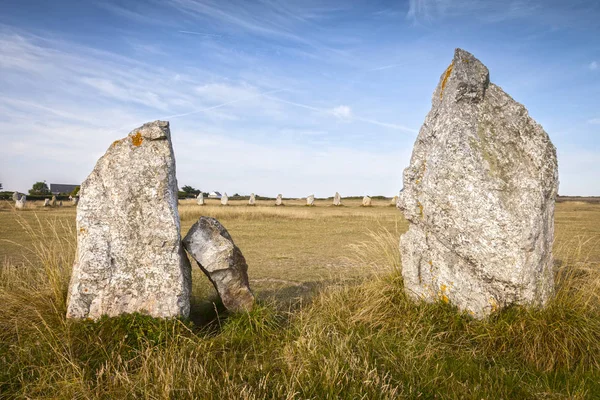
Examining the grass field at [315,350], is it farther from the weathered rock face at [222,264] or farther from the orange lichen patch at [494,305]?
the weathered rock face at [222,264]

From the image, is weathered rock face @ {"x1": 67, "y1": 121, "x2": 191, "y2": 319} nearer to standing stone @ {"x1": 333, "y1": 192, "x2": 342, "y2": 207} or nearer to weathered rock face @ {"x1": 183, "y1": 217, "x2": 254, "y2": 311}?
weathered rock face @ {"x1": 183, "y1": 217, "x2": 254, "y2": 311}

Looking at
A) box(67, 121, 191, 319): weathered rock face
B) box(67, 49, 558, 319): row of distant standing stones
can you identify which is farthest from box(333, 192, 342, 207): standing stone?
box(67, 121, 191, 319): weathered rock face

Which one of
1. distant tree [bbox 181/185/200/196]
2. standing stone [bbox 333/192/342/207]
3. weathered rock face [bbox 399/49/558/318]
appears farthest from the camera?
Answer: distant tree [bbox 181/185/200/196]

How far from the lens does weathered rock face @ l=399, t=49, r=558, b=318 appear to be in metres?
5.12

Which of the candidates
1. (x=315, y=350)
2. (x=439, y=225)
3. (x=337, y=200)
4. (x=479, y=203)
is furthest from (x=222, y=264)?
(x=337, y=200)

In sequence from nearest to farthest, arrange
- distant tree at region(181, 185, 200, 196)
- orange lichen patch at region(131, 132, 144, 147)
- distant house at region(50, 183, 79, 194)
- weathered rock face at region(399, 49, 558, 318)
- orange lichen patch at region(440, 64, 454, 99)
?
weathered rock face at region(399, 49, 558, 318), orange lichen patch at region(131, 132, 144, 147), orange lichen patch at region(440, 64, 454, 99), distant tree at region(181, 185, 200, 196), distant house at region(50, 183, 79, 194)

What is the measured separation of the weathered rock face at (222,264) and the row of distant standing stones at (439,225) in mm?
13

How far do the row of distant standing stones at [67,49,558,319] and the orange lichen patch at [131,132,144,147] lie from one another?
0.04 ft

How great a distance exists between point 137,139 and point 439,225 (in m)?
3.95

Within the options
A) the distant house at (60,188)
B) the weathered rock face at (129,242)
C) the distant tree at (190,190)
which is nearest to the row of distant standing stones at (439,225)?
the weathered rock face at (129,242)

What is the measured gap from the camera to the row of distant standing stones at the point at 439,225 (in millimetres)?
5164

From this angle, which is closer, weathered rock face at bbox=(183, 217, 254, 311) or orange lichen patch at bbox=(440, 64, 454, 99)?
weathered rock face at bbox=(183, 217, 254, 311)

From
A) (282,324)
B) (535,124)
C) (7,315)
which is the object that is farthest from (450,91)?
(7,315)

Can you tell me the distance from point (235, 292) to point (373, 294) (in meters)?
1.87
